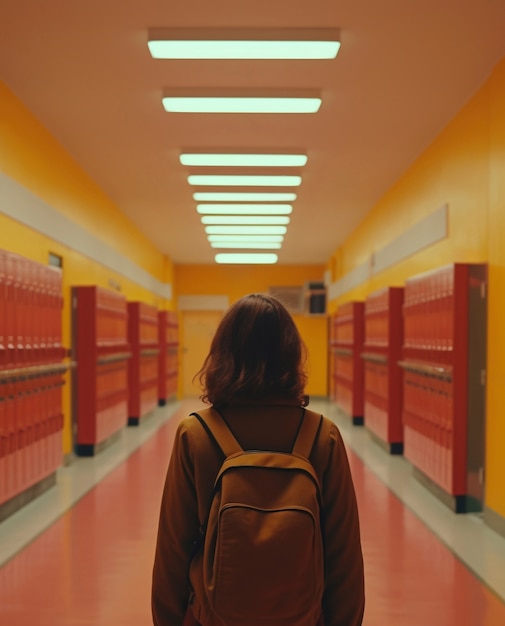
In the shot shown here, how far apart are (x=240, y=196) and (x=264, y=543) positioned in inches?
294

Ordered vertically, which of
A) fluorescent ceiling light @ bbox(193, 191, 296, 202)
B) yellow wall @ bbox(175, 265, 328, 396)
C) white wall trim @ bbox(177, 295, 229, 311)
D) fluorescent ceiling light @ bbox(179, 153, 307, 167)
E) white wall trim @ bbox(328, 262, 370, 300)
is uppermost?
fluorescent ceiling light @ bbox(179, 153, 307, 167)

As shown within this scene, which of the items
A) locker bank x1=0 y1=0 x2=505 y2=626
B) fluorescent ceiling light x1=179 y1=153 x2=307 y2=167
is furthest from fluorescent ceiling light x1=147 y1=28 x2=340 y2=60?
fluorescent ceiling light x1=179 y1=153 x2=307 y2=167

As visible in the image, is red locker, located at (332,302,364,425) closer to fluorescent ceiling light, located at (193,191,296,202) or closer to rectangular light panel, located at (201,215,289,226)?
rectangular light panel, located at (201,215,289,226)

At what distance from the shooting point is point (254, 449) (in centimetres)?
147

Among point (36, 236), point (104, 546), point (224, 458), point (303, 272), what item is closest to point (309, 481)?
point (224, 458)

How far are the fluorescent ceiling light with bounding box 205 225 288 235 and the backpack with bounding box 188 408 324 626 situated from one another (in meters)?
9.73

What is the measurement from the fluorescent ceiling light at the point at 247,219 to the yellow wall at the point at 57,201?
4.66 feet

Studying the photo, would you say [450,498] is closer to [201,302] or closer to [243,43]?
[243,43]

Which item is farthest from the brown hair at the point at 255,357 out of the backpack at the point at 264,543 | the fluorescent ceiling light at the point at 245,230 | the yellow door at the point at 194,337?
the yellow door at the point at 194,337

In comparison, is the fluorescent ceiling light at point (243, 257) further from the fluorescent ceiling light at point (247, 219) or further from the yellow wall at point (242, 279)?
the fluorescent ceiling light at point (247, 219)

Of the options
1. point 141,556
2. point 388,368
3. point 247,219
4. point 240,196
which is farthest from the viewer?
point 247,219

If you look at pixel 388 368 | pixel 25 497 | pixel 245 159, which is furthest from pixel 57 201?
pixel 388 368

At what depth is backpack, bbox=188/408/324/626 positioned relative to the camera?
1339 millimetres

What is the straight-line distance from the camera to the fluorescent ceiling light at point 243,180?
762cm
